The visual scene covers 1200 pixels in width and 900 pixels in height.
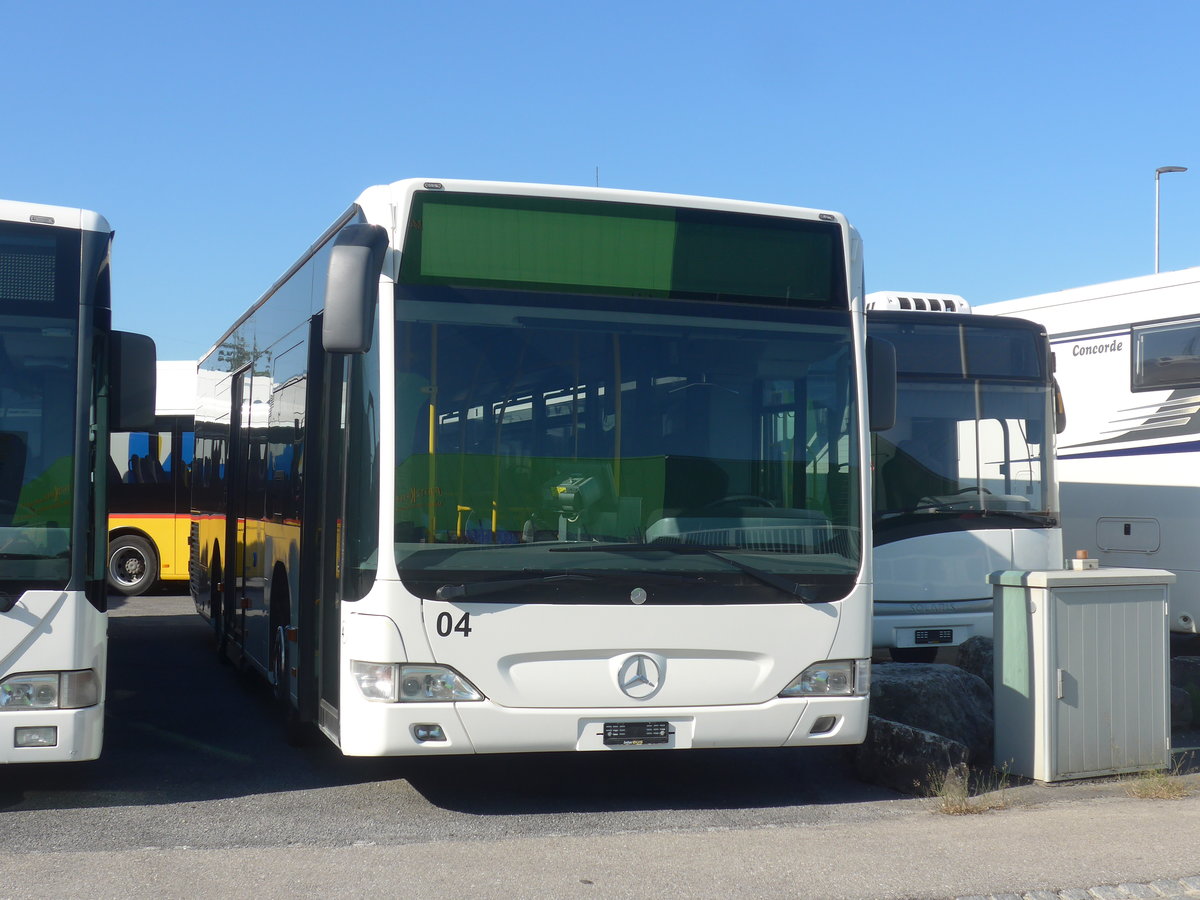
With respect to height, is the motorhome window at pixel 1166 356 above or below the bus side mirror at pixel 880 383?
above

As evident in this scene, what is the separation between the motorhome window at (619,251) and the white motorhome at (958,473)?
530 cm

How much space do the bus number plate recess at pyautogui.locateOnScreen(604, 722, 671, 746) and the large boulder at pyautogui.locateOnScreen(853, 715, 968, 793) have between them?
1.58 m

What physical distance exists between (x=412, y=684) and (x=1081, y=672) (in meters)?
4.02

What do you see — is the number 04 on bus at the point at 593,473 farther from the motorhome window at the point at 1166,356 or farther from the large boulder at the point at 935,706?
the motorhome window at the point at 1166,356

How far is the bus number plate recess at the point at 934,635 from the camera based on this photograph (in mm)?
12648

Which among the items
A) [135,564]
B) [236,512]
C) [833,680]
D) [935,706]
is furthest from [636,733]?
[135,564]

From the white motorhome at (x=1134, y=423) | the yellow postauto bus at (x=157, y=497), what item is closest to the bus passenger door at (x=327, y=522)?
the white motorhome at (x=1134, y=423)

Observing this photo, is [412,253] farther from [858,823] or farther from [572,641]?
[858,823]

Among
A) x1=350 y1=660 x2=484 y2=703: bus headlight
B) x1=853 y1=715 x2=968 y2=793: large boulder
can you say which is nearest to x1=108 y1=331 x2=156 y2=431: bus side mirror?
x1=350 y1=660 x2=484 y2=703: bus headlight

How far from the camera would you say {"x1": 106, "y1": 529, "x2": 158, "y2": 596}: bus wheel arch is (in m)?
22.4

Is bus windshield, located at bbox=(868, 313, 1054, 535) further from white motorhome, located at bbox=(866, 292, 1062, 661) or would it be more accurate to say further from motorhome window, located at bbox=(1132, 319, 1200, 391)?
motorhome window, located at bbox=(1132, 319, 1200, 391)

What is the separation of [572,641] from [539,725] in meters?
0.44

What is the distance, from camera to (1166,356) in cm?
1420

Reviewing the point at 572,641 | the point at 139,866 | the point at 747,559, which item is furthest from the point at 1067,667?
the point at 139,866
